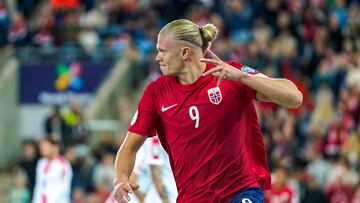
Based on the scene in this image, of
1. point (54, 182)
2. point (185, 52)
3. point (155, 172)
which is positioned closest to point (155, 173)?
point (155, 172)

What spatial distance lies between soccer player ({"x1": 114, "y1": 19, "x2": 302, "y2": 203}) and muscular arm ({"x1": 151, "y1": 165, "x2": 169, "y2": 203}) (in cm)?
335

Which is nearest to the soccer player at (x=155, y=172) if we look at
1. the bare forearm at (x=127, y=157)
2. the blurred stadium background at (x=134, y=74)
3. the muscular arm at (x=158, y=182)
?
the muscular arm at (x=158, y=182)

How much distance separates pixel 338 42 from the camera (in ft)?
69.0

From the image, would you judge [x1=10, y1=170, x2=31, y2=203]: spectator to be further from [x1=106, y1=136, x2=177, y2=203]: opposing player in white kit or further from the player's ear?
the player's ear

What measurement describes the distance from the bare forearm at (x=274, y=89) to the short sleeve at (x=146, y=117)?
81 cm

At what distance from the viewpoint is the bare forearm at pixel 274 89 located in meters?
7.05

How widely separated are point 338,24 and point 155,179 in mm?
11043

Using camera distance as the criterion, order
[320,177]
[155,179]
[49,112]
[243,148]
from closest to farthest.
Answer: [243,148]
[155,179]
[320,177]
[49,112]

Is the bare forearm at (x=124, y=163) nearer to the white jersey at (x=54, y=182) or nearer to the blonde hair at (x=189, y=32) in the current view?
the blonde hair at (x=189, y=32)

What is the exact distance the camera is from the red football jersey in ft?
24.2

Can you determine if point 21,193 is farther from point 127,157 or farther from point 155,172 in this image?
point 127,157

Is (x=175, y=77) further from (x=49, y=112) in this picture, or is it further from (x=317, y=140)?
(x=49, y=112)

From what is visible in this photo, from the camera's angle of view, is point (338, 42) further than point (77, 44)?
No

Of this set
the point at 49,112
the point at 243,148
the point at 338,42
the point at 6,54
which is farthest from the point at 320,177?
the point at 243,148
